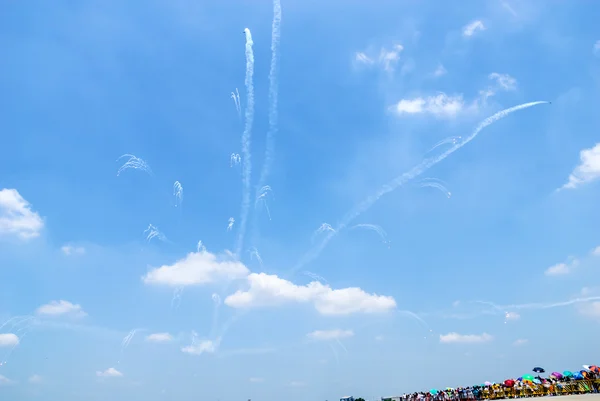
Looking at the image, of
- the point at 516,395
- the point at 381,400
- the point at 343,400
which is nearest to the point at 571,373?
the point at 516,395

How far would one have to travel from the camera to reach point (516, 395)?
69.3m

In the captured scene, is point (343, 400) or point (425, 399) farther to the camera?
point (343, 400)

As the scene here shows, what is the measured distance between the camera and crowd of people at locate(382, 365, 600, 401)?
210ft

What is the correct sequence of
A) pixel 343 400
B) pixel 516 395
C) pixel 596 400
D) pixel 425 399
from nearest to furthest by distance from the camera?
pixel 596 400 → pixel 516 395 → pixel 425 399 → pixel 343 400

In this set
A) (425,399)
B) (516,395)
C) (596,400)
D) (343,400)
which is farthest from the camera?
(343,400)

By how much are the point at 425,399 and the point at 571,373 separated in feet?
76.5

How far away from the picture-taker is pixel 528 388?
225 feet

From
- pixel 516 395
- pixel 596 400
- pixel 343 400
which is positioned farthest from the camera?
pixel 343 400

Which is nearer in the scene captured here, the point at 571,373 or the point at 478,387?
the point at 571,373

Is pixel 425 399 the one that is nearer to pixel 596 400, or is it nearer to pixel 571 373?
pixel 571 373

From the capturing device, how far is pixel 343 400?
9912 cm

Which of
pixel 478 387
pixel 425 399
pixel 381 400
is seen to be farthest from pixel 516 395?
Result: pixel 381 400

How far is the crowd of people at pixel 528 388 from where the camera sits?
210 feet

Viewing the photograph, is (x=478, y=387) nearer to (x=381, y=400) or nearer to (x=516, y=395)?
(x=516, y=395)
